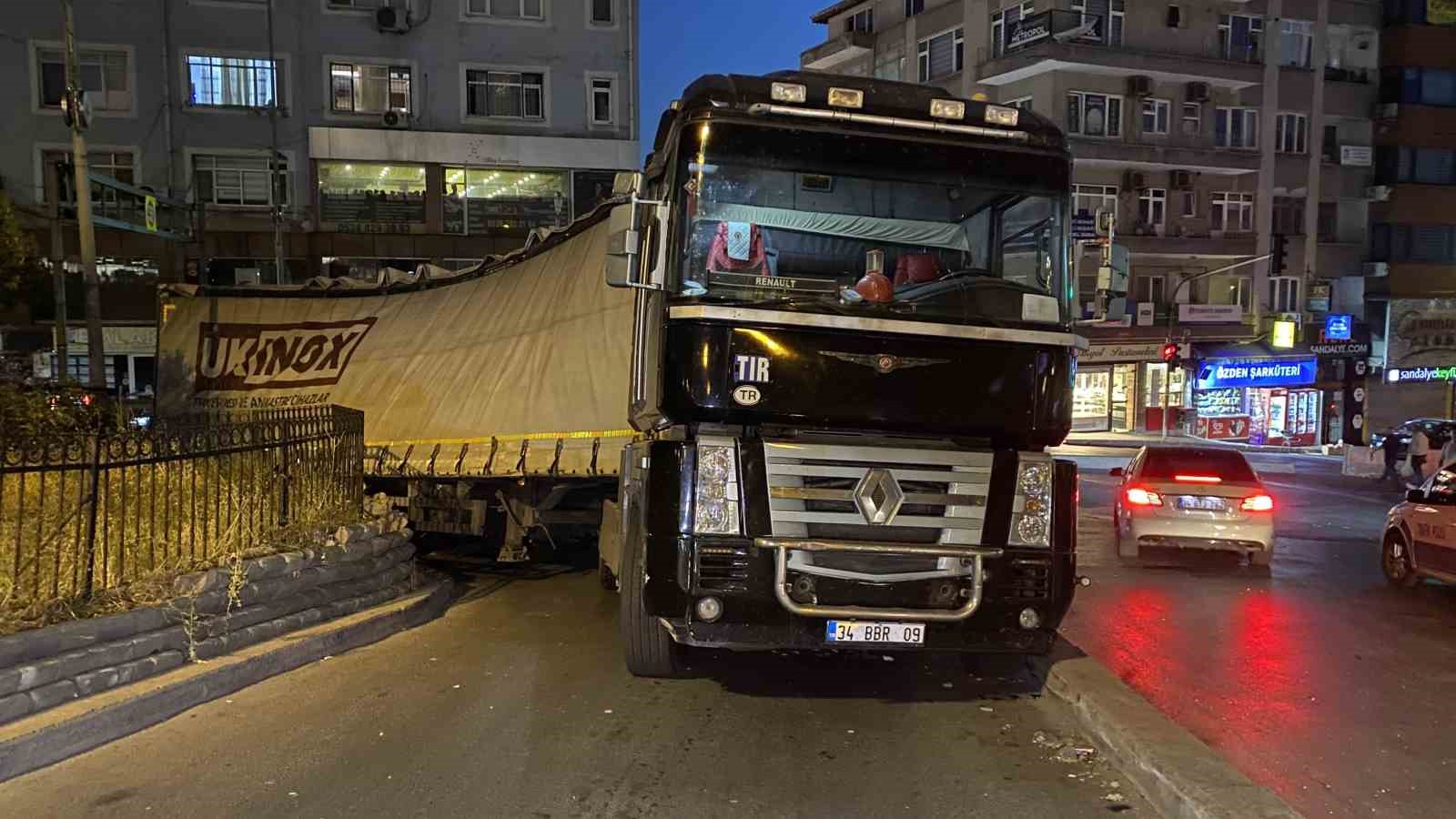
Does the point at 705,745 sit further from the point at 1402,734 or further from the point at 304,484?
the point at 304,484

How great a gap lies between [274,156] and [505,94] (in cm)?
753

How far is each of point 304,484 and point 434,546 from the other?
15.4 ft

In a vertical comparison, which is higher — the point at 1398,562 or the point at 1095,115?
the point at 1095,115

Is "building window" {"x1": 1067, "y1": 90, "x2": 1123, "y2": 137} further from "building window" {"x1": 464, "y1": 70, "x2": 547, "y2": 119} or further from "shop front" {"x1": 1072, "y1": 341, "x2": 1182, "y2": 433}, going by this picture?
"building window" {"x1": 464, "y1": 70, "x2": 547, "y2": 119}

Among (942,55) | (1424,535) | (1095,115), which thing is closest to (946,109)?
(1424,535)

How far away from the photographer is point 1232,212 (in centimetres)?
4134

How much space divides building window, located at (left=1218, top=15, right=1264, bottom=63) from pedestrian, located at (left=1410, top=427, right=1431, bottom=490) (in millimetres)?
22801

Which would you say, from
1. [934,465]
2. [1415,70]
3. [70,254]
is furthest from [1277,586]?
[1415,70]

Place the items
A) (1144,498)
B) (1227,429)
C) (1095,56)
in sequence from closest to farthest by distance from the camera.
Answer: (1144,498), (1095,56), (1227,429)

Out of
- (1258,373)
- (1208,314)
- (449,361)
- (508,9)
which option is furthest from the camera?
(1208,314)

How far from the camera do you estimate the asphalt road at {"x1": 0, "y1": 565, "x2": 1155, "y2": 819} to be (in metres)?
4.88

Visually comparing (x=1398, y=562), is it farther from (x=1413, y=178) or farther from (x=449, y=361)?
(x=1413, y=178)

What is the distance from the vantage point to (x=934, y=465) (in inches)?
229

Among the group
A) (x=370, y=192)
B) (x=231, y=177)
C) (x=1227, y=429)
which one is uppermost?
(x=231, y=177)
